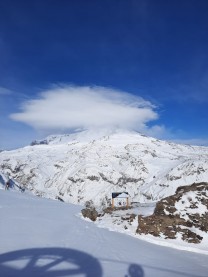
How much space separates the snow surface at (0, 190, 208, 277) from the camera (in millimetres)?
12481

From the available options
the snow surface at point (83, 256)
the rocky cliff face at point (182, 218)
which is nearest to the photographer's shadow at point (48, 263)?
the snow surface at point (83, 256)

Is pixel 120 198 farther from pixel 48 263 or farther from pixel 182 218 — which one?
pixel 48 263

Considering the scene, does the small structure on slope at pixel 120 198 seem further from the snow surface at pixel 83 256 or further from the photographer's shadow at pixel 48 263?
the photographer's shadow at pixel 48 263

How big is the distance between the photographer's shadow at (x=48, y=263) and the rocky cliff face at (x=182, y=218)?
26.1ft

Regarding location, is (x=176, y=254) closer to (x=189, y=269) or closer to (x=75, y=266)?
(x=189, y=269)

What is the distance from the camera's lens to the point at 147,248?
60.5 feet

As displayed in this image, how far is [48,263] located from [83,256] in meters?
2.25

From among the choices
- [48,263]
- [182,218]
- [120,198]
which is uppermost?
[120,198]

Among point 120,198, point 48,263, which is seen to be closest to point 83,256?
point 48,263

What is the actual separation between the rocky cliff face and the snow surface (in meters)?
1.84

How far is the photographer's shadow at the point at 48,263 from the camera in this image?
1177 cm

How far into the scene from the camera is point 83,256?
14852 mm

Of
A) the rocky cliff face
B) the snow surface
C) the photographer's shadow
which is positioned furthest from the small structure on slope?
the photographer's shadow

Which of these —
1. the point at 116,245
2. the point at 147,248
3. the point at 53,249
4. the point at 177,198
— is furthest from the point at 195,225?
the point at 53,249
